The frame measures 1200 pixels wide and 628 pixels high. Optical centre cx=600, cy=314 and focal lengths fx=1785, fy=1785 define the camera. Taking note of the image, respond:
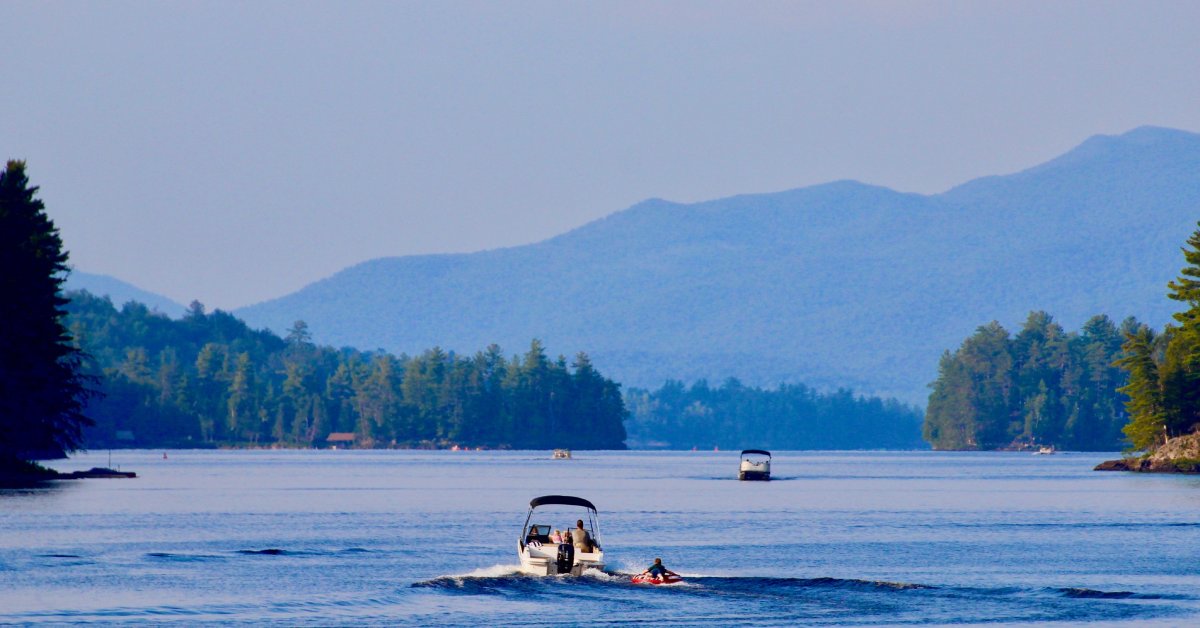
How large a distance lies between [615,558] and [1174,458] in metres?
107

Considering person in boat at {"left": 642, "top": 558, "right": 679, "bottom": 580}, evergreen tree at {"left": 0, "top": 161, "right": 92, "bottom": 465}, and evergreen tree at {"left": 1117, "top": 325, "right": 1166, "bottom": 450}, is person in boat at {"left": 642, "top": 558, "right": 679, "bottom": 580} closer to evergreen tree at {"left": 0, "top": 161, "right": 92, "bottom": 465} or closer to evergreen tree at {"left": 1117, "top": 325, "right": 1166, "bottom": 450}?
evergreen tree at {"left": 0, "top": 161, "right": 92, "bottom": 465}

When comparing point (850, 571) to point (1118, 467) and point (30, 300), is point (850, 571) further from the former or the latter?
point (1118, 467)

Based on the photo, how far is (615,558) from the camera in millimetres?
82938

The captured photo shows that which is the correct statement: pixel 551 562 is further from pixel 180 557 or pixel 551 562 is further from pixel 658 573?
pixel 180 557

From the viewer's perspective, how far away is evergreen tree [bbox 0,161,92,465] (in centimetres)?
12319

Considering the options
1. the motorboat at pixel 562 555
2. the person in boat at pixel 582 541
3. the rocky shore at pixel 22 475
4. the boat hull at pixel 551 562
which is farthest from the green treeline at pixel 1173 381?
the boat hull at pixel 551 562

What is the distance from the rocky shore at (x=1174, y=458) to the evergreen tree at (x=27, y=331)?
10324cm

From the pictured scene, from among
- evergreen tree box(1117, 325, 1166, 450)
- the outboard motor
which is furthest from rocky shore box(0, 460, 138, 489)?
evergreen tree box(1117, 325, 1166, 450)

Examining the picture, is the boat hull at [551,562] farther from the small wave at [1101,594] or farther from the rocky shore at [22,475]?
the rocky shore at [22,475]

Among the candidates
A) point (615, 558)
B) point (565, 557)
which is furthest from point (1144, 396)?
point (565, 557)

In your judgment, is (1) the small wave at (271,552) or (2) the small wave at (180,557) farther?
(1) the small wave at (271,552)

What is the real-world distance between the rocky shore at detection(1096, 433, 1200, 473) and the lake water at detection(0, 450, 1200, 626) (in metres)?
27.5

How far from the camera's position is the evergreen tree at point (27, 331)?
123m

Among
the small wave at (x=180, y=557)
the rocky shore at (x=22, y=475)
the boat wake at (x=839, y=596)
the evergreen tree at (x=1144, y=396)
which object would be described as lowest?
the boat wake at (x=839, y=596)
